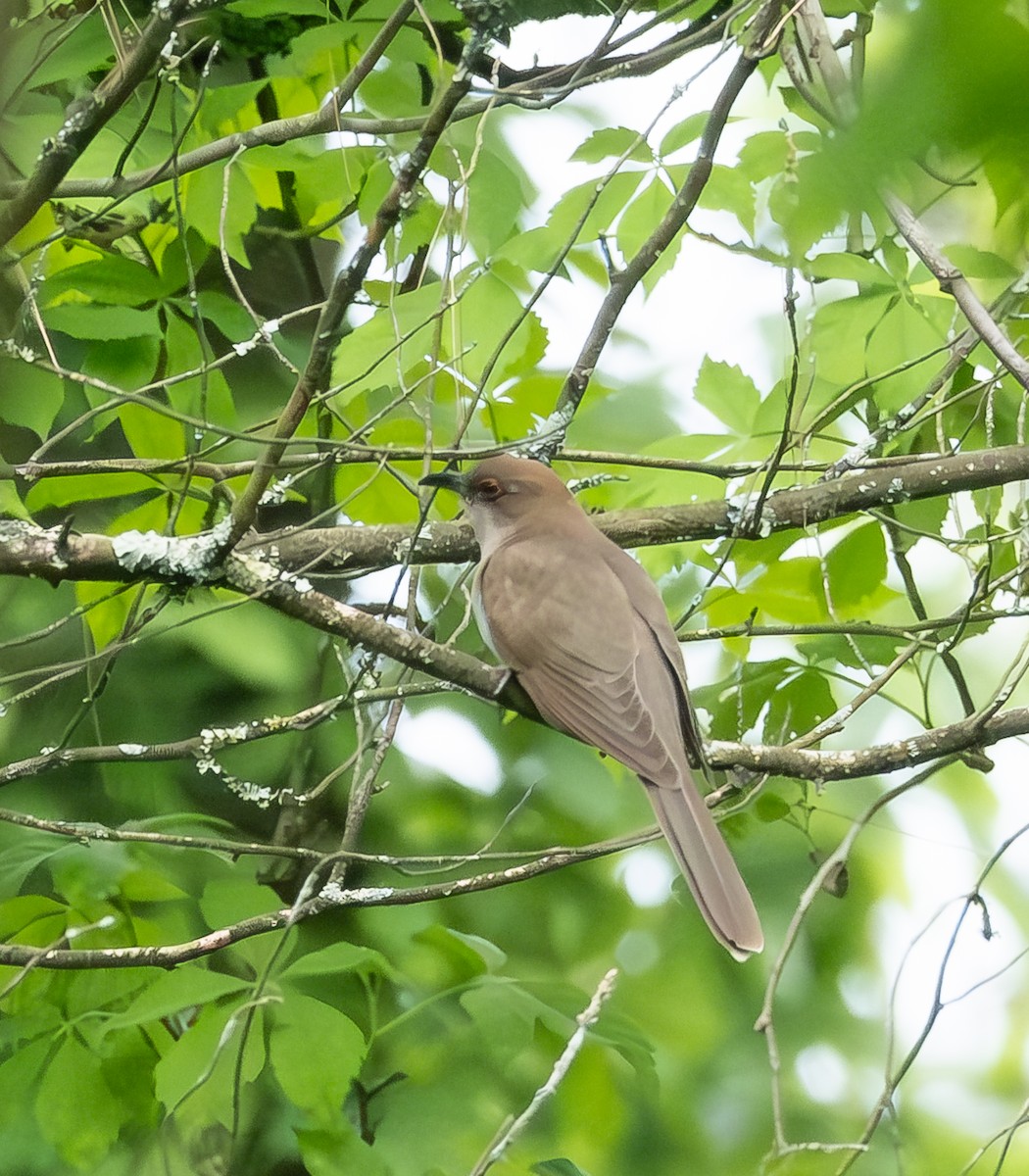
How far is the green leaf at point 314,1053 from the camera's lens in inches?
83.4

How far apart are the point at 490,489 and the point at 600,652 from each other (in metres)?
0.44

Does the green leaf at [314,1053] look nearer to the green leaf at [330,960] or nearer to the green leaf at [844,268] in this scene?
the green leaf at [330,960]

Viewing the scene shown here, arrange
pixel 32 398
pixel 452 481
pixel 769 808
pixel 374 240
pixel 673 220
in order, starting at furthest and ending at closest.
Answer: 1. pixel 769 808
2. pixel 452 481
3. pixel 32 398
4. pixel 673 220
5. pixel 374 240

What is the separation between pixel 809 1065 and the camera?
10.1 ft

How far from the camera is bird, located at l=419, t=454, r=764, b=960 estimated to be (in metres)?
1.96

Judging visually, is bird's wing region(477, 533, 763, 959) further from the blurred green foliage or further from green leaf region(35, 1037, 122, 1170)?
green leaf region(35, 1037, 122, 1170)

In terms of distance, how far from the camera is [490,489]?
2.36 meters

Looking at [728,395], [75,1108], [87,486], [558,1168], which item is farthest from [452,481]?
[75,1108]

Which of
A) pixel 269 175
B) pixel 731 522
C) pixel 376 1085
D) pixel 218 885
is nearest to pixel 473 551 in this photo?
pixel 731 522

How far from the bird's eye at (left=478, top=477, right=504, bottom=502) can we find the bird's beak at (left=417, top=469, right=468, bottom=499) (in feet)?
0.12

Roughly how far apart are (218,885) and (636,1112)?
131 cm

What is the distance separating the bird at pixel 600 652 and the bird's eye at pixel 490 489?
3 cm

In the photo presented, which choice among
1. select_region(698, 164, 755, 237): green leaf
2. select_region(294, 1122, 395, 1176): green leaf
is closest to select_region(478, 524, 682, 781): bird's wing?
select_region(698, 164, 755, 237): green leaf

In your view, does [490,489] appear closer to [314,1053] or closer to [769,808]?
[769,808]
